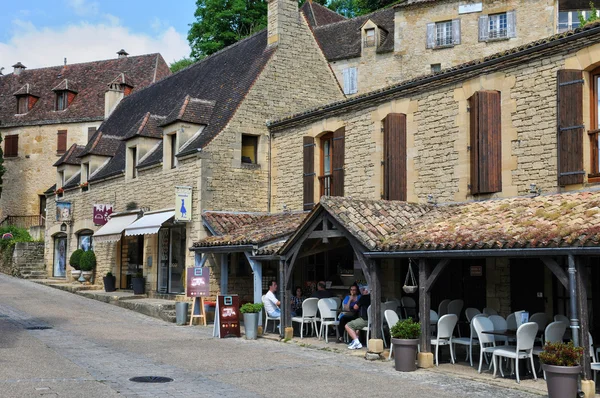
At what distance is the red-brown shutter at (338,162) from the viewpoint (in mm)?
17062

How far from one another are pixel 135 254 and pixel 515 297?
1435cm

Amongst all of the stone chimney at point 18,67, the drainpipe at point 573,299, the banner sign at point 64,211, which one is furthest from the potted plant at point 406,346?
the stone chimney at point 18,67

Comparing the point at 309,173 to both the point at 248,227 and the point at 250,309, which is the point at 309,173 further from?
the point at 250,309

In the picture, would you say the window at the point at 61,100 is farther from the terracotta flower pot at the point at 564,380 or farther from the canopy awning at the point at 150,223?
the terracotta flower pot at the point at 564,380

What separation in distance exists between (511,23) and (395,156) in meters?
18.9

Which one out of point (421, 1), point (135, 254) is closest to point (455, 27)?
point (421, 1)

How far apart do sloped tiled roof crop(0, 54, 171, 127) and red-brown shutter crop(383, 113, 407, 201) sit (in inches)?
1132

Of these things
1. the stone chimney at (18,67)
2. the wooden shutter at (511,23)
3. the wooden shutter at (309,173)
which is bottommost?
the wooden shutter at (309,173)

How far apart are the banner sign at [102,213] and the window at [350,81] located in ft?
53.0

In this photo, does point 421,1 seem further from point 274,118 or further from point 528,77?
point 528,77

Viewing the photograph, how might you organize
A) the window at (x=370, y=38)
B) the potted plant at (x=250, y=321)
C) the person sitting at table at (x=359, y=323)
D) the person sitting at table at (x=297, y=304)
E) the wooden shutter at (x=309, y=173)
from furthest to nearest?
the window at (x=370, y=38)
the wooden shutter at (x=309, y=173)
the person sitting at table at (x=297, y=304)
the potted plant at (x=250, y=321)
the person sitting at table at (x=359, y=323)

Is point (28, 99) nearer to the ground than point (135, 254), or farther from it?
farther from it

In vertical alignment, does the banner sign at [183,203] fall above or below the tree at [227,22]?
A: below

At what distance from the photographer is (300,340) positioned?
47.0ft
